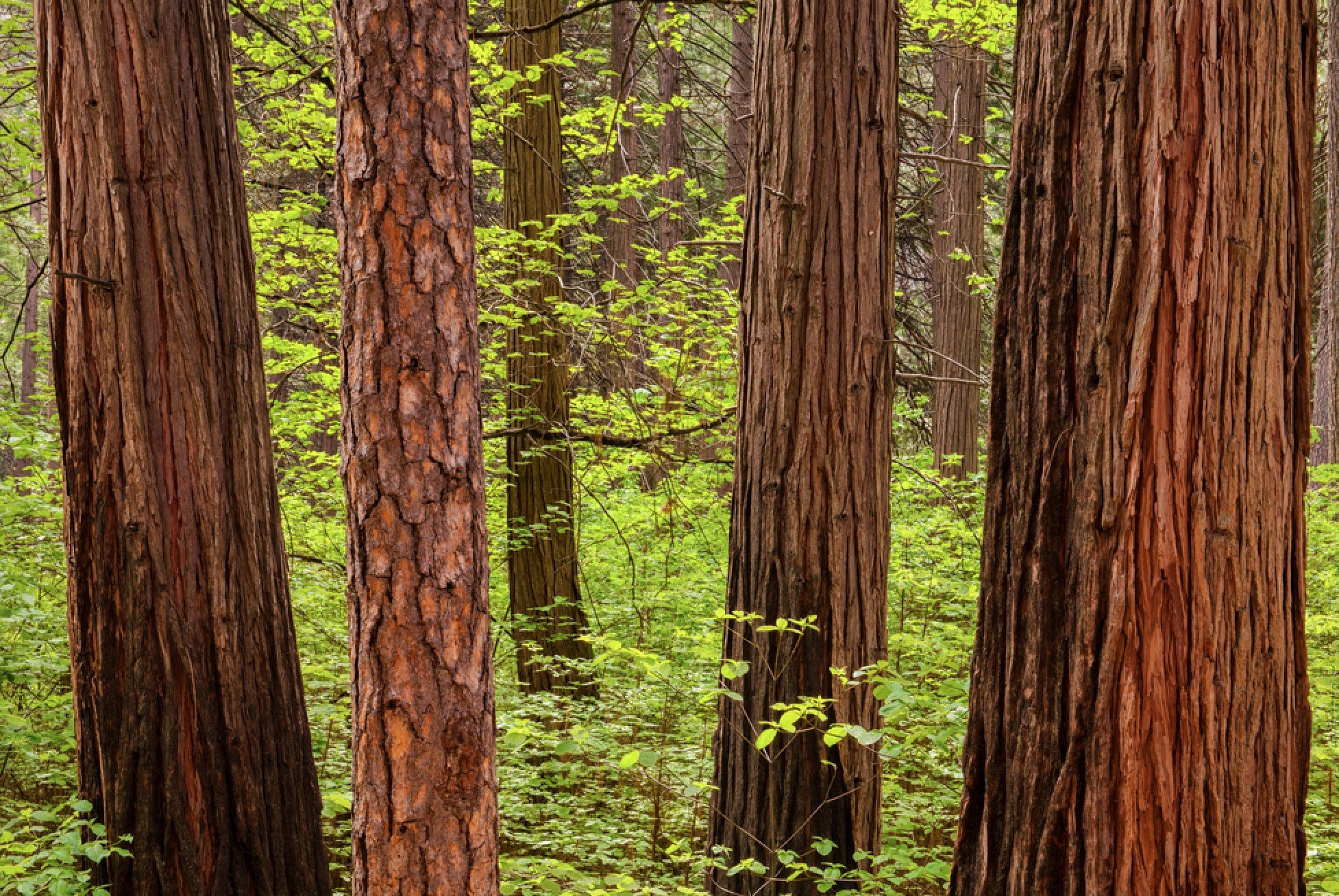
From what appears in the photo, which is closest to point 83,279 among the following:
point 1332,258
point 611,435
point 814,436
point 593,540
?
point 814,436

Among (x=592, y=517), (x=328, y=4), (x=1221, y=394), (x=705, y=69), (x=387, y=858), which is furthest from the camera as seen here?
(x=705, y=69)

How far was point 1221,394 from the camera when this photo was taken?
2033mm

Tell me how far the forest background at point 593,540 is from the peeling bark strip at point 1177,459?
1.19 m

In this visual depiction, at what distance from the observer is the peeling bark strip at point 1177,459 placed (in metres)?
2.04

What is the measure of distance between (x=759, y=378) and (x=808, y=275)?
496 millimetres

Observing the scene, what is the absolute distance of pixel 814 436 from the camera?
4.20 meters

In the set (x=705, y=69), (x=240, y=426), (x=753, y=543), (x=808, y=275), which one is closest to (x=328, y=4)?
(x=240, y=426)

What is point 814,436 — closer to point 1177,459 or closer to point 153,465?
point 1177,459

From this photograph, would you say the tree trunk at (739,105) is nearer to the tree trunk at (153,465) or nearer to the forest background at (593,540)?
the forest background at (593,540)

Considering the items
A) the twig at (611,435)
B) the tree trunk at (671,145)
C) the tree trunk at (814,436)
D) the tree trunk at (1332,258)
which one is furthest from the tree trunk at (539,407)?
the tree trunk at (1332,258)

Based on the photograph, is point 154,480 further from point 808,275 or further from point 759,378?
point 808,275

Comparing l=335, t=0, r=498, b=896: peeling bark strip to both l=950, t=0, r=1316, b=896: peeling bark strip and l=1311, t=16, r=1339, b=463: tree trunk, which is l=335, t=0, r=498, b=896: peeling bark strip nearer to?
l=950, t=0, r=1316, b=896: peeling bark strip

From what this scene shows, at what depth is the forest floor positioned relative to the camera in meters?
4.23

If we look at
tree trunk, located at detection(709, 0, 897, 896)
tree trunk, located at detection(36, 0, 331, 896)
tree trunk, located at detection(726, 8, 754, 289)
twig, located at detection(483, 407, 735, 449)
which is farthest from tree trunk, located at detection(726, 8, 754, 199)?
tree trunk, located at detection(36, 0, 331, 896)
